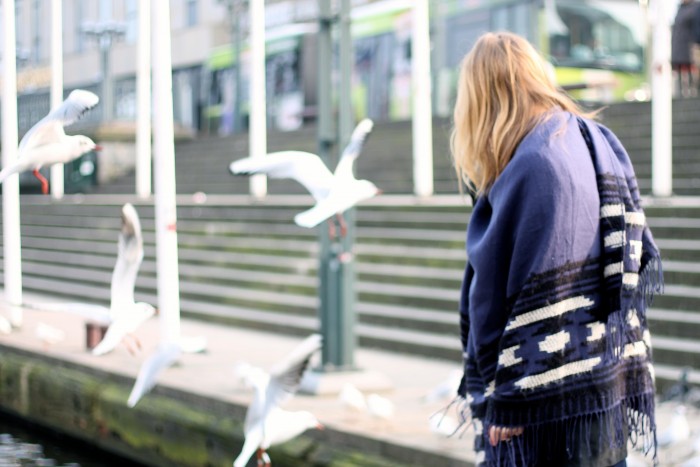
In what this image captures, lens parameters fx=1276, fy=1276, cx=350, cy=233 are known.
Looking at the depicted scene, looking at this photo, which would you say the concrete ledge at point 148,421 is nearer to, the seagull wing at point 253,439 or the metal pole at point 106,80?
the seagull wing at point 253,439

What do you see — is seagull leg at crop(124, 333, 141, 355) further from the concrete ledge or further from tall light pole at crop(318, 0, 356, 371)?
tall light pole at crop(318, 0, 356, 371)

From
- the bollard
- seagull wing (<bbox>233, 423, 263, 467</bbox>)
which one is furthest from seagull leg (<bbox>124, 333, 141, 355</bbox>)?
the bollard

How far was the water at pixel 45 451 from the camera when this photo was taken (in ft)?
26.6

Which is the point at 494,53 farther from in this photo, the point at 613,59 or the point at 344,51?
the point at 613,59

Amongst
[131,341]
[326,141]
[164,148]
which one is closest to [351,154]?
[131,341]

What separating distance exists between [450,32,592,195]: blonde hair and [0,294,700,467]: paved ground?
223 cm

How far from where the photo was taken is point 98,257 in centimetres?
1554

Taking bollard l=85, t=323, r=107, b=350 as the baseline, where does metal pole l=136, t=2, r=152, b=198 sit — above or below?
above

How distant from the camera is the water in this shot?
26.6ft

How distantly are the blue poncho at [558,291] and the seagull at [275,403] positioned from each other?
5.96 ft

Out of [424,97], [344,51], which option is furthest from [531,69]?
[424,97]

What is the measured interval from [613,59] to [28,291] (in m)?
10.4

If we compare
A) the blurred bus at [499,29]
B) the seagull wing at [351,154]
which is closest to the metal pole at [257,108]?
the blurred bus at [499,29]

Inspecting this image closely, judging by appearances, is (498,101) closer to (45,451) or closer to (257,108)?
(45,451)
